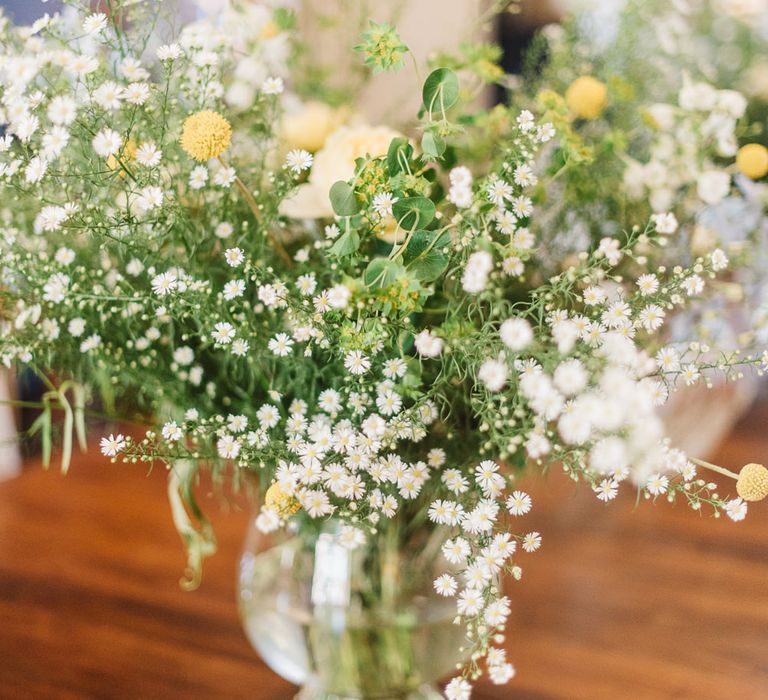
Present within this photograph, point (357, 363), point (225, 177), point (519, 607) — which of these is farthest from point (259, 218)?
point (519, 607)

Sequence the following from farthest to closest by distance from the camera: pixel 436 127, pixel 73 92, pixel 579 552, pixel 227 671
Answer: pixel 579 552 → pixel 227 671 → pixel 73 92 → pixel 436 127

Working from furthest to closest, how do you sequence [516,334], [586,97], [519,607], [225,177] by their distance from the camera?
[519,607] < [586,97] < [225,177] < [516,334]

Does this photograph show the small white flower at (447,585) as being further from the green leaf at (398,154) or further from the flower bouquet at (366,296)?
the green leaf at (398,154)

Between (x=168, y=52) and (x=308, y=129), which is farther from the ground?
(x=308, y=129)

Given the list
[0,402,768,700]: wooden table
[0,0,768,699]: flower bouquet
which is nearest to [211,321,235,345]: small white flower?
[0,0,768,699]: flower bouquet

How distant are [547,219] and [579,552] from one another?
1.27 feet

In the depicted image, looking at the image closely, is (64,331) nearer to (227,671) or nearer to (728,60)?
(227,671)

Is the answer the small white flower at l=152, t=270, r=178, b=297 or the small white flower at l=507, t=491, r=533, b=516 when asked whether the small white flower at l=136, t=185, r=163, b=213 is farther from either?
the small white flower at l=507, t=491, r=533, b=516

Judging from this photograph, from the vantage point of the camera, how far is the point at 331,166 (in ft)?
1.61

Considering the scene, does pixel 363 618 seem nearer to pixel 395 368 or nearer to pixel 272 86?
pixel 395 368

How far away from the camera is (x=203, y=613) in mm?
716

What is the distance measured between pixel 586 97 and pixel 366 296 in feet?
0.92

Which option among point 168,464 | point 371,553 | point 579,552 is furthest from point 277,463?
point 579,552

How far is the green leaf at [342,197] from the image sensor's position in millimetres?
382
